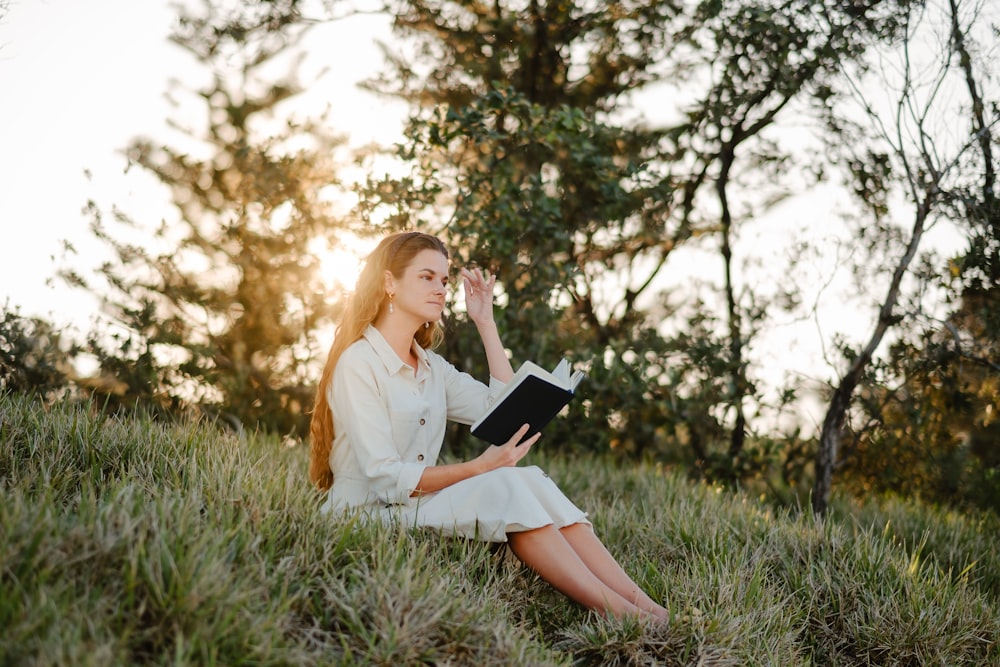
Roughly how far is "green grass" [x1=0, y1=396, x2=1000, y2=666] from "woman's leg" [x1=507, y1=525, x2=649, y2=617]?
11 cm

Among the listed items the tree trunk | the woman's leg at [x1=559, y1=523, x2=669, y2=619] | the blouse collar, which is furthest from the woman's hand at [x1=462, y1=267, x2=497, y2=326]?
the tree trunk

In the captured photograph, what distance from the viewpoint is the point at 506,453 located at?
3.48 meters

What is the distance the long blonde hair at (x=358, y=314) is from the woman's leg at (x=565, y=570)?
1025mm

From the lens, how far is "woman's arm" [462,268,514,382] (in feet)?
13.8

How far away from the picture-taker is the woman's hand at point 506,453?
348cm

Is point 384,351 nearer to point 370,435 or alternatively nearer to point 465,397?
point 370,435

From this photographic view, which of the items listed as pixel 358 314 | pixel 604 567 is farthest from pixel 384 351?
pixel 604 567

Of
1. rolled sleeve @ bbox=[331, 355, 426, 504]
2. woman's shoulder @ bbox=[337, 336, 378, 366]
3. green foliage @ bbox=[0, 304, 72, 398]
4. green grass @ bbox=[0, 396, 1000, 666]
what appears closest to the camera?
green grass @ bbox=[0, 396, 1000, 666]

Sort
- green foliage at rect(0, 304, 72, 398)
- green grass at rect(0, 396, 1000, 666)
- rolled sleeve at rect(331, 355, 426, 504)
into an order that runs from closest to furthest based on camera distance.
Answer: green grass at rect(0, 396, 1000, 666) < rolled sleeve at rect(331, 355, 426, 504) < green foliage at rect(0, 304, 72, 398)

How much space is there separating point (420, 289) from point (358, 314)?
31 cm

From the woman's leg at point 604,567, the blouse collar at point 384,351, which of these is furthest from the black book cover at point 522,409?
the blouse collar at point 384,351

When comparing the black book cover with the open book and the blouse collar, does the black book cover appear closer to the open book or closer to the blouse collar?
the open book

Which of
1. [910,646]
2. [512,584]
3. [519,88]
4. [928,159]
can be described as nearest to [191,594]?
[512,584]

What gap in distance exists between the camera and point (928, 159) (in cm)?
589
